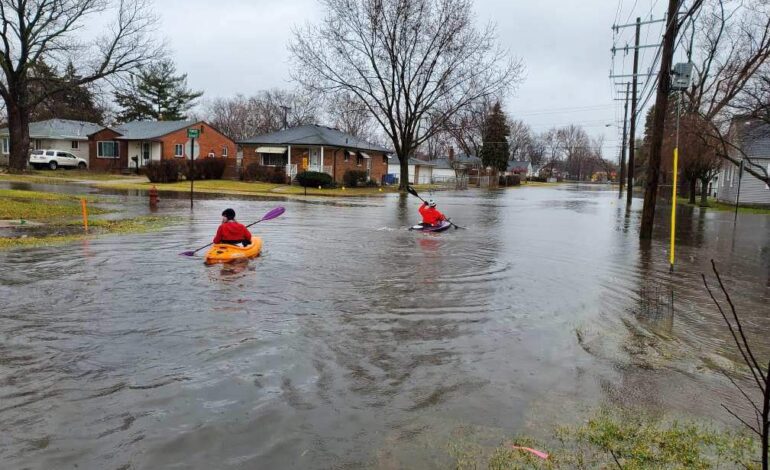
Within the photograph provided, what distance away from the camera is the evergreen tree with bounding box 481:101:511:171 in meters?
85.8

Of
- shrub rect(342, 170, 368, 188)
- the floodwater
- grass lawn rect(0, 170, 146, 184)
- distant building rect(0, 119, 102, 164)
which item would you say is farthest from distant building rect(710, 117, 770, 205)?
distant building rect(0, 119, 102, 164)

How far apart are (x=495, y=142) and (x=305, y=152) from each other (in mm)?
42923

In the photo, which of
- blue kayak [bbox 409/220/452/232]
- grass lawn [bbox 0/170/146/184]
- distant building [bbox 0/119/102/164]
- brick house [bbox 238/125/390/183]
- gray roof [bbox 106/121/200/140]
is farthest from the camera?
distant building [bbox 0/119/102/164]

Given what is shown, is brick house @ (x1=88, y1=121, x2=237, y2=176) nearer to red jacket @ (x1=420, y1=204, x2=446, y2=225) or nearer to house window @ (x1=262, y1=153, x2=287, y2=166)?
house window @ (x1=262, y1=153, x2=287, y2=166)

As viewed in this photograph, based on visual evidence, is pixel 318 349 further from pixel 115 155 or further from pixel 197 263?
pixel 115 155

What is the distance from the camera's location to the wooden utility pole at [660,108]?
15844 millimetres

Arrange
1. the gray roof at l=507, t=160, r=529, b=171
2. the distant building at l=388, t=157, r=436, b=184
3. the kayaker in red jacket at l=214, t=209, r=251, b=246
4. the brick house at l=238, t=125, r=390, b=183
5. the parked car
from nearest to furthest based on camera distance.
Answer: the kayaker in red jacket at l=214, t=209, r=251, b=246 < the brick house at l=238, t=125, r=390, b=183 < the parked car < the distant building at l=388, t=157, r=436, b=184 < the gray roof at l=507, t=160, r=529, b=171

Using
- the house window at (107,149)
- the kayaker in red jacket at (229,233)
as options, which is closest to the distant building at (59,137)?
the house window at (107,149)

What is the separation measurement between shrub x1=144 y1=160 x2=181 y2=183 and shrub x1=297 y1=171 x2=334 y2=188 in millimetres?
9234

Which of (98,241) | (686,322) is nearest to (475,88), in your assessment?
(98,241)

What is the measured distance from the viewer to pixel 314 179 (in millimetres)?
45062

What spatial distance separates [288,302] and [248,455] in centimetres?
447

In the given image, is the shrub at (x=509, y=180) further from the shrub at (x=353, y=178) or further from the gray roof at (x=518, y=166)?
the shrub at (x=353, y=178)

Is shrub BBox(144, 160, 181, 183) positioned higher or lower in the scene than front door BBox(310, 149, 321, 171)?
lower
